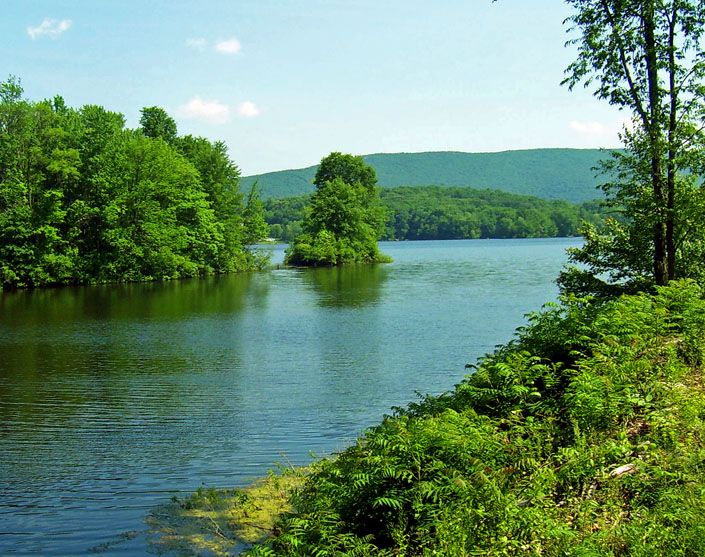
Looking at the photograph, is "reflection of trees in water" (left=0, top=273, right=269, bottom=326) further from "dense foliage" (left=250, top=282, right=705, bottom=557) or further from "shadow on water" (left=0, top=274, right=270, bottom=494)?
"dense foliage" (left=250, top=282, right=705, bottom=557)

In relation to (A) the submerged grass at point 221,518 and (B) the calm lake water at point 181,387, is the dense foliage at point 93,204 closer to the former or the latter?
(B) the calm lake water at point 181,387

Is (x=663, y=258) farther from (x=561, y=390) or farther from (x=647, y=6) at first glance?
(x=561, y=390)

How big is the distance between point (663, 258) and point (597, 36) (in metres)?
5.56

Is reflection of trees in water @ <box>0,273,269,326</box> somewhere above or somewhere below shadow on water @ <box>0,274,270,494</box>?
above

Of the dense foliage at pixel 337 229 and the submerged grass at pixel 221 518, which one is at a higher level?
the dense foliage at pixel 337 229

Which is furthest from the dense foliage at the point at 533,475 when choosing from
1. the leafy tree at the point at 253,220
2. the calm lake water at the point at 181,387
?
the leafy tree at the point at 253,220

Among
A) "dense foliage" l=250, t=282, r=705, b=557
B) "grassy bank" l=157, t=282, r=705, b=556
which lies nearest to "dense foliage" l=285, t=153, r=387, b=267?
"dense foliage" l=250, t=282, r=705, b=557

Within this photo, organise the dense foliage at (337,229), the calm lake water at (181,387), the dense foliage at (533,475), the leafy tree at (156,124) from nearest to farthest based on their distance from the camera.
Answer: the dense foliage at (533,475) < the calm lake water at (181,387) < the leafy tree at (156,124) < the dense foliage at (337,229)

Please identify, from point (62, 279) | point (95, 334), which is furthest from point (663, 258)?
point (62, 279)

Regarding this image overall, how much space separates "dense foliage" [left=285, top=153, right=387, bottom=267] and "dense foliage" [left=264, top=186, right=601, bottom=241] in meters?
72.0

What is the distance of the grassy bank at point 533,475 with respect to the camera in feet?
17.5

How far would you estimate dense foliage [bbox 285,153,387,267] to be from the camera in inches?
3156

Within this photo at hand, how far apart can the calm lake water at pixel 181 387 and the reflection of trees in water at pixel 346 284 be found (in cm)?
84

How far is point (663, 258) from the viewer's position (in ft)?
54.5
